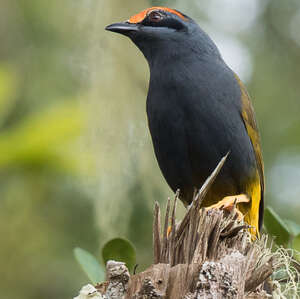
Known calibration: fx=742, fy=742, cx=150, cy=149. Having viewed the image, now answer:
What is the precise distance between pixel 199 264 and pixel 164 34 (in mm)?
2501

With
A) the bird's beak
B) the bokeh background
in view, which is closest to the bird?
the bird's beak

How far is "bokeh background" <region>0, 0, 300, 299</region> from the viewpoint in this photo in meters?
5.27

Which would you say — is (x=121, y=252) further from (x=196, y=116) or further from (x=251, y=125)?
(x=251, y=125)

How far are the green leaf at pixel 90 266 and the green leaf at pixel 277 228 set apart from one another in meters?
0.98

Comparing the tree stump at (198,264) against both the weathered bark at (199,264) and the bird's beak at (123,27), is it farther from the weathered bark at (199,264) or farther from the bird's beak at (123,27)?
the bird's beak at (123,27)

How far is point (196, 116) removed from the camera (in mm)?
5039

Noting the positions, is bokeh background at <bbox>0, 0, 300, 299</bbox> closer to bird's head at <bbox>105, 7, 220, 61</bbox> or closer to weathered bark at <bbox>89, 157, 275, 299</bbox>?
bird's head at <bbox>105, 7, 220, 61</bbox>

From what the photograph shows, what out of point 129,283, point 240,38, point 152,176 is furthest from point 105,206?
point 240,38

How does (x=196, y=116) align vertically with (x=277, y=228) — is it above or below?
above

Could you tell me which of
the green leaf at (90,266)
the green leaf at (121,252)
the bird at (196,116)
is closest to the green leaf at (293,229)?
the bird at (196,116)

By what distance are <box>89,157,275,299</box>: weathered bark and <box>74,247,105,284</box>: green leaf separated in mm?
528

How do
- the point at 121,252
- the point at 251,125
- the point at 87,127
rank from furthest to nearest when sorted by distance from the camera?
the point at 87,127
the point at 251,125
the point at 121,252

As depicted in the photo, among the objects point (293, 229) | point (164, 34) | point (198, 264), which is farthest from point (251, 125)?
point (198, 264)

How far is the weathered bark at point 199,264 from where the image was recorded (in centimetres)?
330
